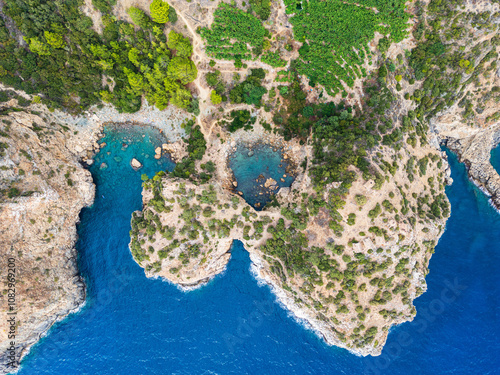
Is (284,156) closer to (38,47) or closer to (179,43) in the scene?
(179,43)

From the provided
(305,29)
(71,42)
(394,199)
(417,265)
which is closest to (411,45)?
(305,29)

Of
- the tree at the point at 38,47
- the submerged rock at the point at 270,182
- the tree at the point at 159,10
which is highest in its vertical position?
the tree at the point at 159,10

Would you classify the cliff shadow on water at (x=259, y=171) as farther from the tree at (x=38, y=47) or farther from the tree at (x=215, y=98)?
the tree at (x=38, y=47)

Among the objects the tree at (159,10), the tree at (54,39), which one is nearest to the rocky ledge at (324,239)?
the tree at (159,10)

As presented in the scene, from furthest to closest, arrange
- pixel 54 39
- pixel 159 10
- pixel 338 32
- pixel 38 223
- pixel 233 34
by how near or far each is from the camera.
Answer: pixel 338 32 < pixel 233 34 < pixel 38 223 < pixel 54 39 < pixel 159 10

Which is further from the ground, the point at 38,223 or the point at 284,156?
the point at 284,156

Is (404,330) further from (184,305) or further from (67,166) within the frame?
(67,166)

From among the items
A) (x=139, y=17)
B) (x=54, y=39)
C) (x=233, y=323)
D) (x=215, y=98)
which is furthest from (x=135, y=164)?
(x=233, y=323)
